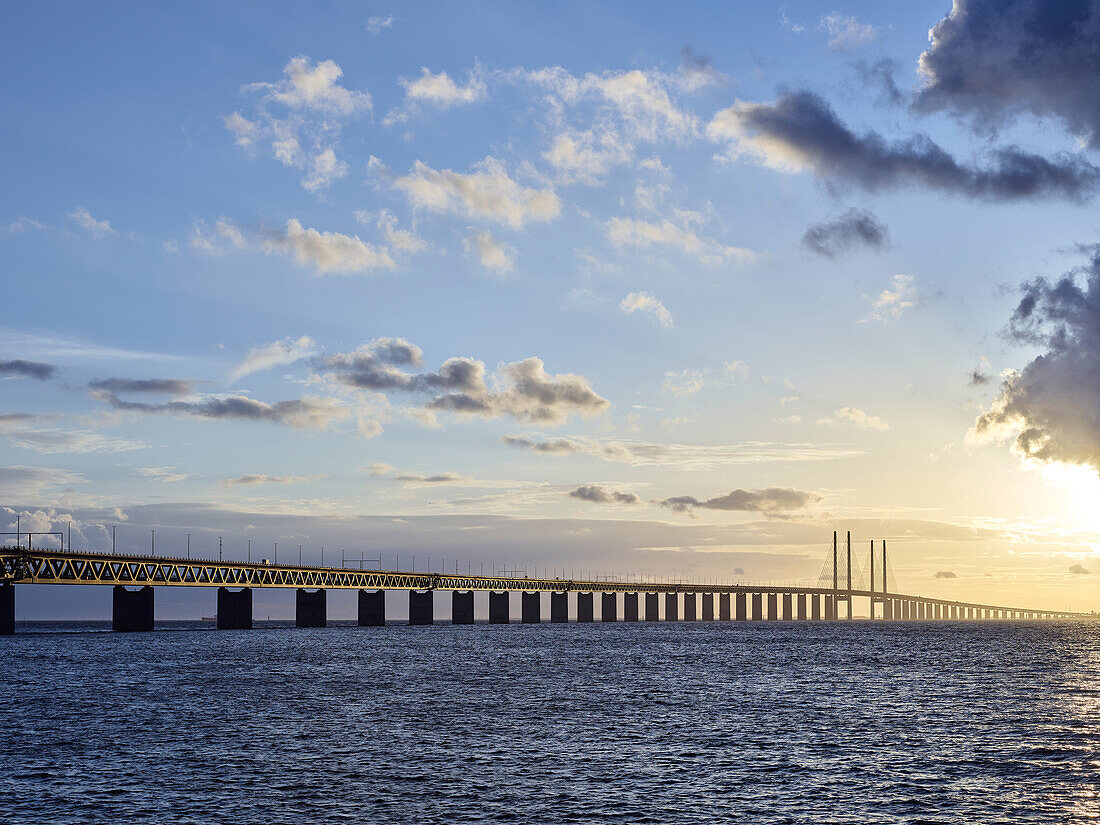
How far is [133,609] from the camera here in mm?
184625

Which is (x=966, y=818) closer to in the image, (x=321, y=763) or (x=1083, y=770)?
(x=1083, y=770)

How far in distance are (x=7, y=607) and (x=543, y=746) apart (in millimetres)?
137202

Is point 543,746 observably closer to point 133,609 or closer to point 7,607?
point 7,607

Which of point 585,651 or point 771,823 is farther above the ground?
point 771,823

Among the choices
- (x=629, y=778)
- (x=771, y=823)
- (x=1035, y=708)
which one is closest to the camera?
(x=771, y=823)

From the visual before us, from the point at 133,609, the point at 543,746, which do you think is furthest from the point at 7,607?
the point at 543,746

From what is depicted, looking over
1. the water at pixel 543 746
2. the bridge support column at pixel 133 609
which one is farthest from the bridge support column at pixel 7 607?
the water at pixel 543 746

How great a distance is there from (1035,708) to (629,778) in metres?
40.9

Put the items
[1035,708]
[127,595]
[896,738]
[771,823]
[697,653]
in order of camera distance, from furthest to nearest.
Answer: [127,595] < [697,653] < [1035,708] < [896,738] < [771,823]

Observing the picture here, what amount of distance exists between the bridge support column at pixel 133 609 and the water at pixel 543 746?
90.8 meters

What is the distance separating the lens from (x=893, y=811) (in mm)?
36344

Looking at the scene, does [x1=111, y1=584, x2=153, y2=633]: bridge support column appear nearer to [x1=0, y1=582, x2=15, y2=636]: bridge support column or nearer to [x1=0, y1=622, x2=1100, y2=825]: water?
[x1=0, y1=582, x2=15, y2=636]: bridge support column

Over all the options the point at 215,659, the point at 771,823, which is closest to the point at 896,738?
the point at 771,823

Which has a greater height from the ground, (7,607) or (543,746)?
(543,746)
